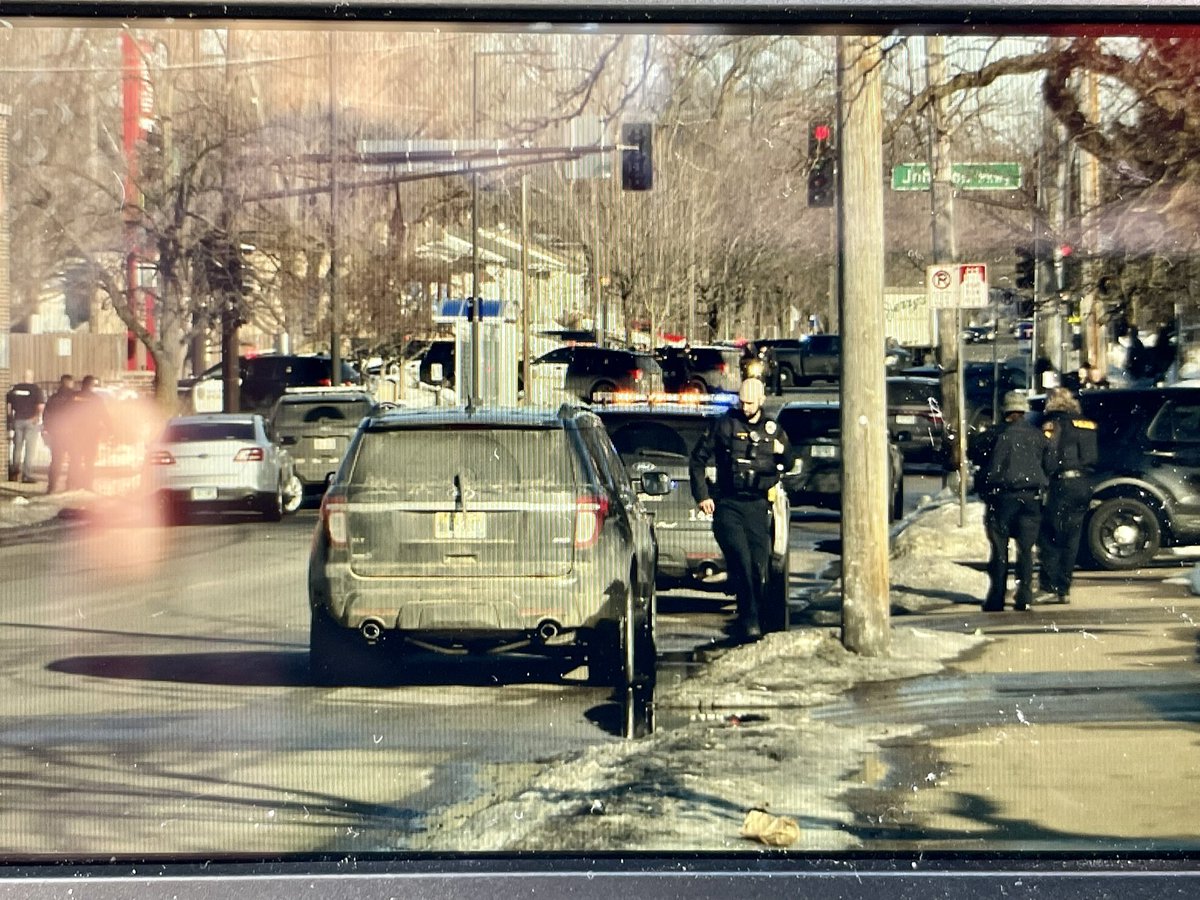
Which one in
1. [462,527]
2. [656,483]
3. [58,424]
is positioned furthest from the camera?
[656,483]

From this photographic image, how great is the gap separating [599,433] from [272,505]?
1.06 m

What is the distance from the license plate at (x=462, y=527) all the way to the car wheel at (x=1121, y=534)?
193 centimetres

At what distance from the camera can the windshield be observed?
4.57 meters

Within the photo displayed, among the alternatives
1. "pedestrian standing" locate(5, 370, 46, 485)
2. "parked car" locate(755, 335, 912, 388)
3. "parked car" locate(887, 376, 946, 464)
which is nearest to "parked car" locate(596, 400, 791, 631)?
"parked car" locate(755, 335, 912, 388)

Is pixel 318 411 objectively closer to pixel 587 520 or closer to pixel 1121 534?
pixel 587 520

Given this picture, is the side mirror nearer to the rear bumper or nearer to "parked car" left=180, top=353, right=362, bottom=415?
the rear bumper

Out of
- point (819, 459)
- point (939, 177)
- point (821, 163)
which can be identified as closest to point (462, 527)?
point (819, 459)

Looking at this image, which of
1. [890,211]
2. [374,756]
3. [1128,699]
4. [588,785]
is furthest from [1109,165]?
[374,756]

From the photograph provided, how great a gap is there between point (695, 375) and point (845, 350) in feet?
1.61

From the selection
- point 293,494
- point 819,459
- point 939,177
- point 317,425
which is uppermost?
point 939,177

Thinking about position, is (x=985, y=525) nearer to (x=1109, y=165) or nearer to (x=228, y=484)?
(x=1109, y=165)

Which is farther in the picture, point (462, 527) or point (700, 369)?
point (700, 369)

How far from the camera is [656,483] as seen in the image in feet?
16.0

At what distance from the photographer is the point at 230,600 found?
15.1 feet
